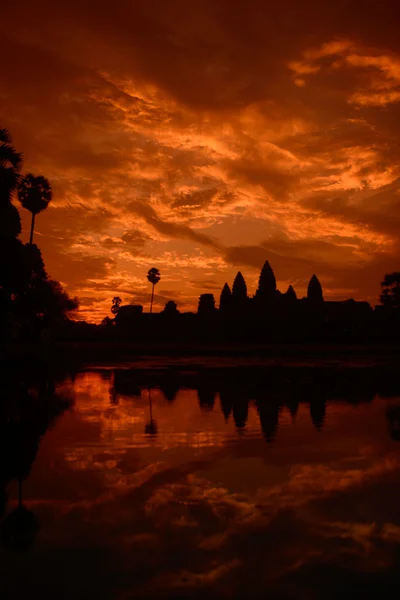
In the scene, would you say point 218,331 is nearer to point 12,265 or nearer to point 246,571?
point 12,265

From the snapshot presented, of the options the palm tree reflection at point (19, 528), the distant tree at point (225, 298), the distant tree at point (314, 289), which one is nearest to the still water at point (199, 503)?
the palm tree reflection at point (19, 528)

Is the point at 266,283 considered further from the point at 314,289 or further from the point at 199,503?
the point at 199,503

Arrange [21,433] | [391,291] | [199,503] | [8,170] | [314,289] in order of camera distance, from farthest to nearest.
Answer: [314,289] < [391,291] < [8,170] < [21,433] < [199,503]

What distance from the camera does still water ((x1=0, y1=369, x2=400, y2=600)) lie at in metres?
4.34

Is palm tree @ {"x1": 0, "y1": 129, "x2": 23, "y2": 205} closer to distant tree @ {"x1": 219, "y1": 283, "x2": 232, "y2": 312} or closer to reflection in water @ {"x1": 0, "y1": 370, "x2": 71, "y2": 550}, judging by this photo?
reflection in water @ {"x1": 0, "y1": 370, "x2": 71, "y2": 550}

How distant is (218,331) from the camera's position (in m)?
95.4

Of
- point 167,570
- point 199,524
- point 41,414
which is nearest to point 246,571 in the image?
point 167,570

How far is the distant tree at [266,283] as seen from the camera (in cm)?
11544

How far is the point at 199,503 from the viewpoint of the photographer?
6215 millimetres

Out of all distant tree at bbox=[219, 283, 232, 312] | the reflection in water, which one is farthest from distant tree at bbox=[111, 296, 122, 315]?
the reflection in water

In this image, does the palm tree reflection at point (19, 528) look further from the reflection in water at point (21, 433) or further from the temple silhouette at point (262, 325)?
the temple silhouette at point (262, 325)

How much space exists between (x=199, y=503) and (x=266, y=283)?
365ft

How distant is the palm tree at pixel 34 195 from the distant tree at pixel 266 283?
69.8m

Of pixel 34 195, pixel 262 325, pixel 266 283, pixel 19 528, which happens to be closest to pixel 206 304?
pixel 266 283
